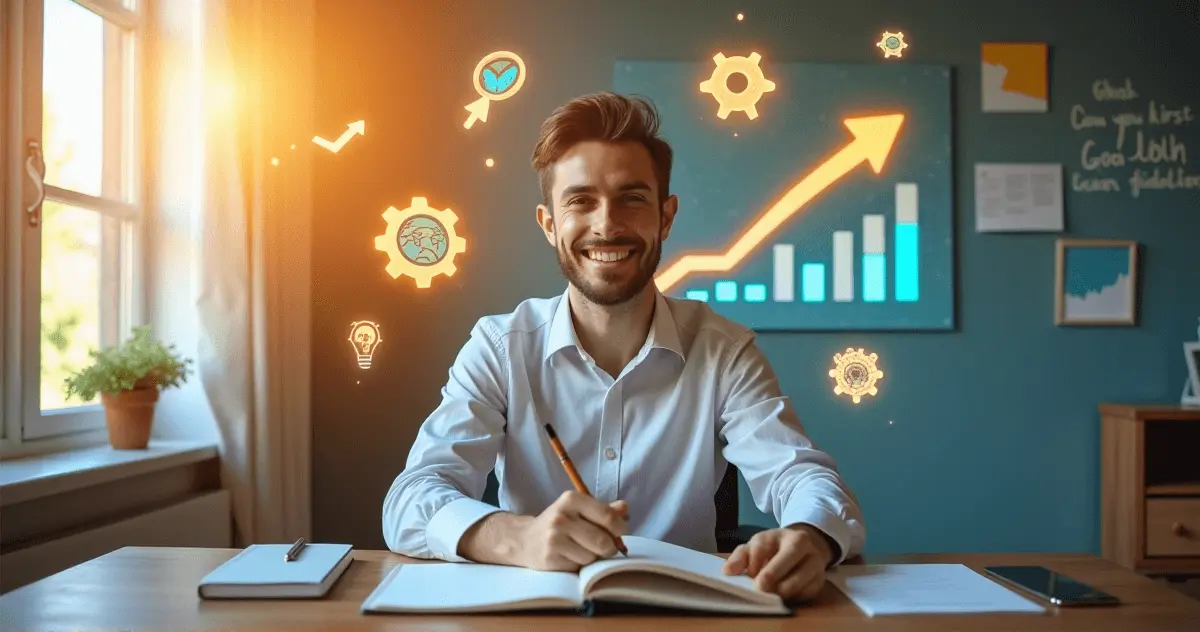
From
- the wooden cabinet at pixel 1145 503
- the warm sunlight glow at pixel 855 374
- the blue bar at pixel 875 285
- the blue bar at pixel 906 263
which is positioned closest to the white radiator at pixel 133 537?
the warm sunlight glow at pixel 855 374

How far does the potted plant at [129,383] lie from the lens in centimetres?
194

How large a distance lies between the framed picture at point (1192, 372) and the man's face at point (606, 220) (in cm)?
220

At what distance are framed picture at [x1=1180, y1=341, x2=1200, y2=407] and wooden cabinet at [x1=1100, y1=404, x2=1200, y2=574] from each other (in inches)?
3.7

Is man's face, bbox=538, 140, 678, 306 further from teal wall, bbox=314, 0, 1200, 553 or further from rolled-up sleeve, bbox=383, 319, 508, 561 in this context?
teal wall, bbox=314, 0, 1200, 553

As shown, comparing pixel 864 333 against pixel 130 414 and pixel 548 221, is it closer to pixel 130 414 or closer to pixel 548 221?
Result: pixel 548 221

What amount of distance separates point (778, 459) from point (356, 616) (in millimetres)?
778

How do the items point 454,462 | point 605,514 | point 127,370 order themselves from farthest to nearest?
point 127,370 → point 454,462 → point 605,514

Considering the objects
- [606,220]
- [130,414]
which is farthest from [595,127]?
[130,414]

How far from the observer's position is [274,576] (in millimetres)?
992

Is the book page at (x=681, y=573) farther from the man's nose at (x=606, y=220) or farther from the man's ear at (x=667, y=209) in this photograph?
the man's ear at (x=667, y=209)

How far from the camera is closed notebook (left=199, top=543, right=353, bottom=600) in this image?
96cm

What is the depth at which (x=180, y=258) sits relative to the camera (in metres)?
2.39

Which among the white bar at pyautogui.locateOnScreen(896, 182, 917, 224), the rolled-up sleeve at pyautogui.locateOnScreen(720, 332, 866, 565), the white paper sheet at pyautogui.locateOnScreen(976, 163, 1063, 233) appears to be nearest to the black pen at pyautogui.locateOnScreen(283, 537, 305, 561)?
the rolled-up sleeve at pyautogui.locateOnScreen(720, 332, 866, 565)

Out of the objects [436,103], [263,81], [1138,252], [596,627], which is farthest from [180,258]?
[1138,252]
